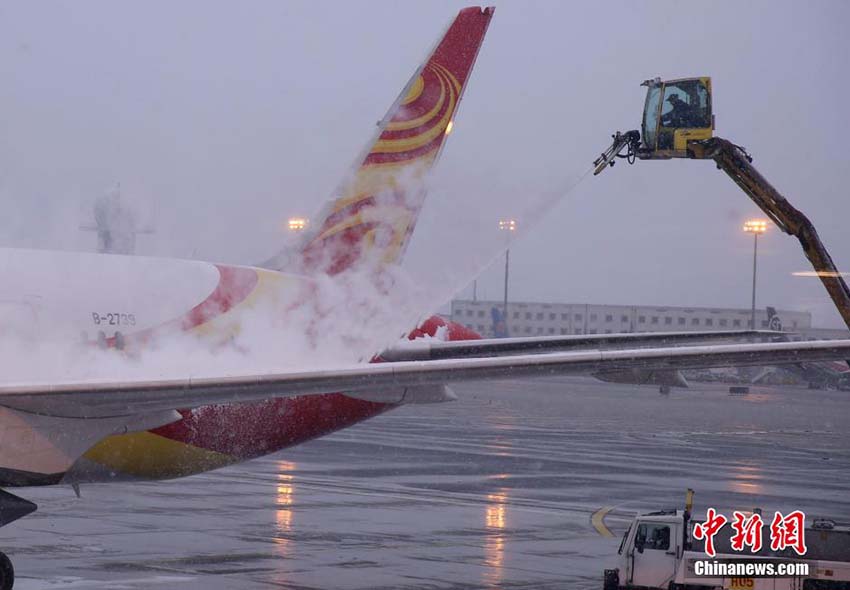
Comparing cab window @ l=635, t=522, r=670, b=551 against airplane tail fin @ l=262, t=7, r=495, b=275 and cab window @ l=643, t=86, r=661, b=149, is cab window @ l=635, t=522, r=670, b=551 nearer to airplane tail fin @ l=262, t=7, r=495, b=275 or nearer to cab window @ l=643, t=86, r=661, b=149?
airplane tail fin @ l=262, t=7, r=495, b=275

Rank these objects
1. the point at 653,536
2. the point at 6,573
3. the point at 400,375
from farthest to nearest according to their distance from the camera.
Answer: the point at 653,536
the point at 6,573
the point at 400,375

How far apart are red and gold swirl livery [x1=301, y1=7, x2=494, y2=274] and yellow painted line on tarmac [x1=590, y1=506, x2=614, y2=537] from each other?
6602 mm

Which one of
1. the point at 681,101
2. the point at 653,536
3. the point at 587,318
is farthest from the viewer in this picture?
the point at 587,318

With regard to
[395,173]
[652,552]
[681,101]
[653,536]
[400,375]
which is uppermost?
[681,101]

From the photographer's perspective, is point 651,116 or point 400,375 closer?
point 400,375

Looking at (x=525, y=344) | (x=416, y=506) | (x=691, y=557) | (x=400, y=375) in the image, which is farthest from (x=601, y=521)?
(x=400, y=375)

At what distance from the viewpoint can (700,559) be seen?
64.3ft

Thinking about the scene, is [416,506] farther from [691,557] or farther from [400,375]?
[400,375]

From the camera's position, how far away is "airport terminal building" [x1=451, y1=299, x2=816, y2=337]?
73.9 metres

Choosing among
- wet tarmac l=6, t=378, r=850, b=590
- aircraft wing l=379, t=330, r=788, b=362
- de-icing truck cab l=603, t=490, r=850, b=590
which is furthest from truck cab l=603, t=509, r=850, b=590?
aircraft wing l=379, t=330, r=788, b=362

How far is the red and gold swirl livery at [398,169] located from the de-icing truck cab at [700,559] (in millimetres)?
7384

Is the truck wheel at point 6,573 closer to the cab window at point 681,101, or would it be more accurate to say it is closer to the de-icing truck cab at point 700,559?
the de-icing truck cab at point 700,559

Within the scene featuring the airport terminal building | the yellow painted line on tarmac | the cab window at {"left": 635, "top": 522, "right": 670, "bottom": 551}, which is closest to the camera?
the cab window at {"left": 635, "top": 522, "right": 670, "bottom": 551}

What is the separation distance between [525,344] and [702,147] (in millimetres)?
8582
